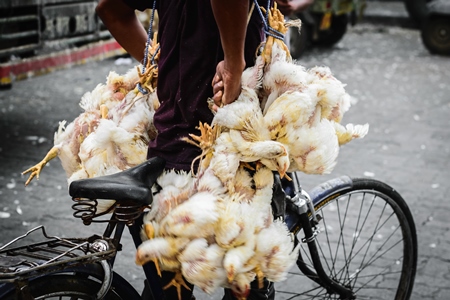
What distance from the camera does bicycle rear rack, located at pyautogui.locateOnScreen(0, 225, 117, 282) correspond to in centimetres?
191

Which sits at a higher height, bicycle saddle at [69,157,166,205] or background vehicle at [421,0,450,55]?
bicycle saddle at [69,157,166,205]

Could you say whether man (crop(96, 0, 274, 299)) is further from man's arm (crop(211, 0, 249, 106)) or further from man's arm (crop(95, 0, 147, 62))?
man's arm (crop(95, 0, 147, 62))

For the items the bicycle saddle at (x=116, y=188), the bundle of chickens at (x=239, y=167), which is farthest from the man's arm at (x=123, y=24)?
the bicycle saddle at (x=116, y=188)

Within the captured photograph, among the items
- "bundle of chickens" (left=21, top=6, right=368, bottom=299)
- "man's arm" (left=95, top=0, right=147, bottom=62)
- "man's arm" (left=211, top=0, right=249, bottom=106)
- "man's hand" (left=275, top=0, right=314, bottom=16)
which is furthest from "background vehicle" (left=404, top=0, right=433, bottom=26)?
"man's arm" (left=211, top=0, right=249, bottom=106)

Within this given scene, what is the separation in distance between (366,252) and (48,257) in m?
2.07

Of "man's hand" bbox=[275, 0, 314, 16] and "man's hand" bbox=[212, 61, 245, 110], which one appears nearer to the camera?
"man's hand" bbox=[212, 61, 245, 110]

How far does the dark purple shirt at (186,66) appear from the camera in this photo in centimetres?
233

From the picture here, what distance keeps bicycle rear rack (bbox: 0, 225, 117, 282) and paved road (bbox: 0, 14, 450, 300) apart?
1.90 m

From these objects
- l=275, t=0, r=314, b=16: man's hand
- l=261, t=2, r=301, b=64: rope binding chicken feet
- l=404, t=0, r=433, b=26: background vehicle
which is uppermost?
l=261, t=2, r=301, b=64: rope binding chicken feet

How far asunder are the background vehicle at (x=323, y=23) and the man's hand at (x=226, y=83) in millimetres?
8671

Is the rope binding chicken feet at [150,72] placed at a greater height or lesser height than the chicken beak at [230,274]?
greater

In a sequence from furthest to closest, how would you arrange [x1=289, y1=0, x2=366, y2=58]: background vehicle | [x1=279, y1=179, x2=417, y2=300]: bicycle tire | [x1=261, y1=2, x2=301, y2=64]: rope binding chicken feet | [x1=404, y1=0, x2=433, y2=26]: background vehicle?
[x1=404, y1=0, x2=433, y2=26]: background vehicle, [x1=289, y1=0, x2=366, y2=58]: background vehicle, [x1=279, y1=179, x2=417, y2=300]: bicycle tire, [x1=261, y1=2, x2=301, y2=64]: rope binding chicken feet

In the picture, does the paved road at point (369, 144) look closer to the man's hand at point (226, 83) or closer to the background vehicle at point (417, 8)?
the man's hand at point (226, 83)

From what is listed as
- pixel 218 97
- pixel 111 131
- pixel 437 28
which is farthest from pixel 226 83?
pixel 437 28
